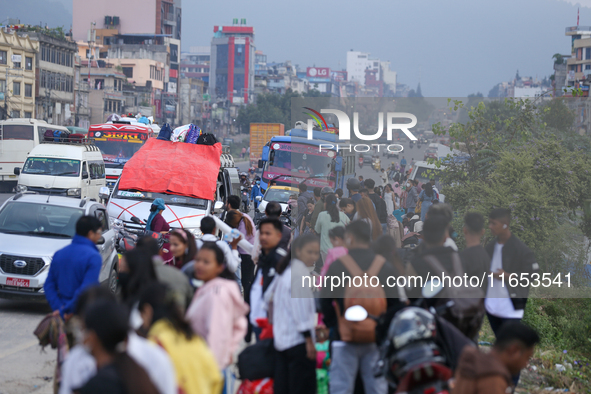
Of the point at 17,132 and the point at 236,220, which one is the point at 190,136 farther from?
the point at 17,132

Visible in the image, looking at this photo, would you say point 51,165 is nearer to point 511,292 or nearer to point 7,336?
point 7,336

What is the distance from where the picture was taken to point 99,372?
2.86 metres

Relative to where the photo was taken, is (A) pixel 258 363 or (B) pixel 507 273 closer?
(A) pixel 258 363

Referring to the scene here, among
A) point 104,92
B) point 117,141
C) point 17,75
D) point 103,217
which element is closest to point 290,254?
point 103,217

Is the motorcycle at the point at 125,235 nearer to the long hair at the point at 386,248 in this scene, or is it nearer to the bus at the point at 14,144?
the long hair at the point at 386,248

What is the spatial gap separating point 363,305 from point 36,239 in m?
6.17

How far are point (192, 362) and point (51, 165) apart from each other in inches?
727

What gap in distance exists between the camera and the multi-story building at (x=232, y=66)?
17075 cm

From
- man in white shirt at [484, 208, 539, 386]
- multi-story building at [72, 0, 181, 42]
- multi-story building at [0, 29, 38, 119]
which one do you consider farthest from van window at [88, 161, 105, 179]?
multi-story building at [72, 0, 181, 42]

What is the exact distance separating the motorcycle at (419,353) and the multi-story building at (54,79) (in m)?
58.3

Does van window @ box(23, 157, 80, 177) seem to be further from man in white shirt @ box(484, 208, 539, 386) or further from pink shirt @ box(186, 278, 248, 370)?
pink shirt @ box(186, 278, 248, 370)

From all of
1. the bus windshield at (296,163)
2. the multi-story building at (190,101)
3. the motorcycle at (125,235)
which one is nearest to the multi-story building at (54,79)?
the bus windshield at (296,163)

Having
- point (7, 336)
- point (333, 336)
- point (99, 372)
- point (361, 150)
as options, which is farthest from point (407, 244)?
point (99, 372)

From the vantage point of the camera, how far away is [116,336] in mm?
2908
